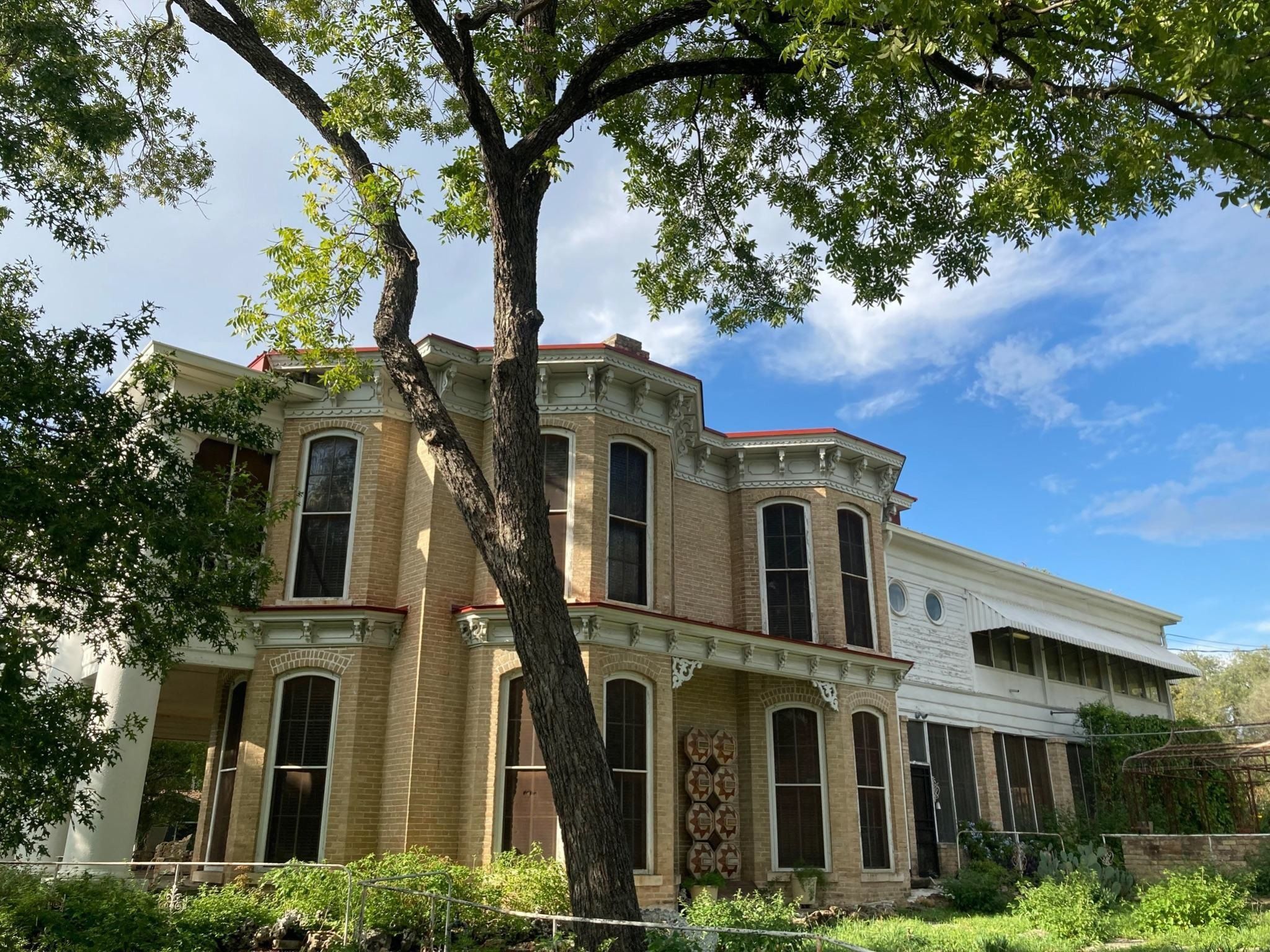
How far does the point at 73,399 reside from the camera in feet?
30.1

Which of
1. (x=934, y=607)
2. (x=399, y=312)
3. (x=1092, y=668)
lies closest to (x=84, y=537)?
(x=399, y=312)

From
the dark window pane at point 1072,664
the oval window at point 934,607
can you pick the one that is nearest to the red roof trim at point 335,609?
the oval window at point 934,607

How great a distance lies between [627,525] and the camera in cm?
1612

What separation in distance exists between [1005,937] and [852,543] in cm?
823

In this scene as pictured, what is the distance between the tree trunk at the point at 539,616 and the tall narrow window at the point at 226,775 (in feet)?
28.6

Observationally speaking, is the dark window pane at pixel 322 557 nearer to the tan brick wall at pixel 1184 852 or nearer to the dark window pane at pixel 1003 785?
the tan brick wall at pixel 1184 852

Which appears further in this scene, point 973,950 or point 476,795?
point 476,795

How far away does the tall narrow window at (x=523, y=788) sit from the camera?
44.7 ft

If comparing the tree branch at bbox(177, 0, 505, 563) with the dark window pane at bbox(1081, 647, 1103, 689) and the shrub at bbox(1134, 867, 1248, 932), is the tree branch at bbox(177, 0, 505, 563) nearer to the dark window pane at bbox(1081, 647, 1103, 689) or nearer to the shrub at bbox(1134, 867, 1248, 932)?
the shrub at bbox(1134, 867, 1248, 932)

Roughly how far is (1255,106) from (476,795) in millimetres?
12047

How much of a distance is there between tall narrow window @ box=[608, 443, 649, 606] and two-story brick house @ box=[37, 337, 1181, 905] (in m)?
0.04

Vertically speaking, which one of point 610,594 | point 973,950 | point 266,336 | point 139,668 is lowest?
point 973,950

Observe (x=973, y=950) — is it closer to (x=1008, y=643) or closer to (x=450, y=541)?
(x=450, y=541)

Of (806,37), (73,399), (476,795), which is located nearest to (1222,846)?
(476,795)
